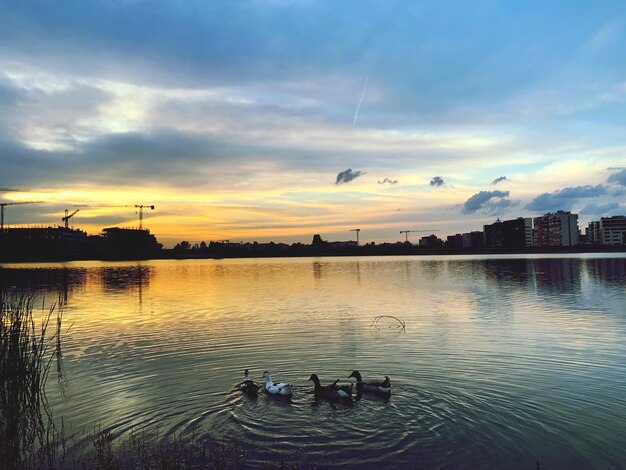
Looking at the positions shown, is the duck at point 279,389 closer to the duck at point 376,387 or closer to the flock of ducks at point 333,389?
the flock of ducks at point 333,389

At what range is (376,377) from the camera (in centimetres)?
2022

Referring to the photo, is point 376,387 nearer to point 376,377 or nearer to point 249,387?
point 376,377

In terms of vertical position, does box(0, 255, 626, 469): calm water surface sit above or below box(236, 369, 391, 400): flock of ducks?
below

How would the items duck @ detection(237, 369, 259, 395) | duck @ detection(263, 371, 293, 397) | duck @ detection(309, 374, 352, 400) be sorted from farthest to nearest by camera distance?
duck @ detection(237, 369, 259, 395) → duck @ detection(263, 371, 293, 397) → duck @ detection(309, 374, 352, 400)

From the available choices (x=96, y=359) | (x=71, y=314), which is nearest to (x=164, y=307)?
(x=71, y=314)

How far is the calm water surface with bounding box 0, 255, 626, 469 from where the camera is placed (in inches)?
518

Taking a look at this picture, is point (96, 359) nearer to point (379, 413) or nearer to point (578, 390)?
point (379, 413)

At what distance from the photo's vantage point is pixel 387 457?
1230 cm

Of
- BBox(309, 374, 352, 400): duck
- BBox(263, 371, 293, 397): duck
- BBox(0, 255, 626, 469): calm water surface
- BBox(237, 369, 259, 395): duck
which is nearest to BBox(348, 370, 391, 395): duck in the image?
BBox(0, 255, 626, 469): calm water surface

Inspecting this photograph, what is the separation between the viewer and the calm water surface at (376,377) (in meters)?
13.1

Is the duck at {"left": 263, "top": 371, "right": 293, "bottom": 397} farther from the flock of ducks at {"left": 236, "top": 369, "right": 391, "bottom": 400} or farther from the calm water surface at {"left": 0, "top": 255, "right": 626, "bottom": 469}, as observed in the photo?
the calm water surface at {"left": 0, "top": 255, "right": 626, "bottom": 469}

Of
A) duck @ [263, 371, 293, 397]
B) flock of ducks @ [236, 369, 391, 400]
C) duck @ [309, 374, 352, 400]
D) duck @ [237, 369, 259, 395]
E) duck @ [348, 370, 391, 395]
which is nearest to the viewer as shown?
duck @ [309, 374, 352, 400]

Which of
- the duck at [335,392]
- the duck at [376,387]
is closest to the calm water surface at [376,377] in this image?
the duck at [335,392]

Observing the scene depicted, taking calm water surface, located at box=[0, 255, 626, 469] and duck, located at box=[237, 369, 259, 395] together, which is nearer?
calm water surface, located at box=[0, 255, 626, 469]
